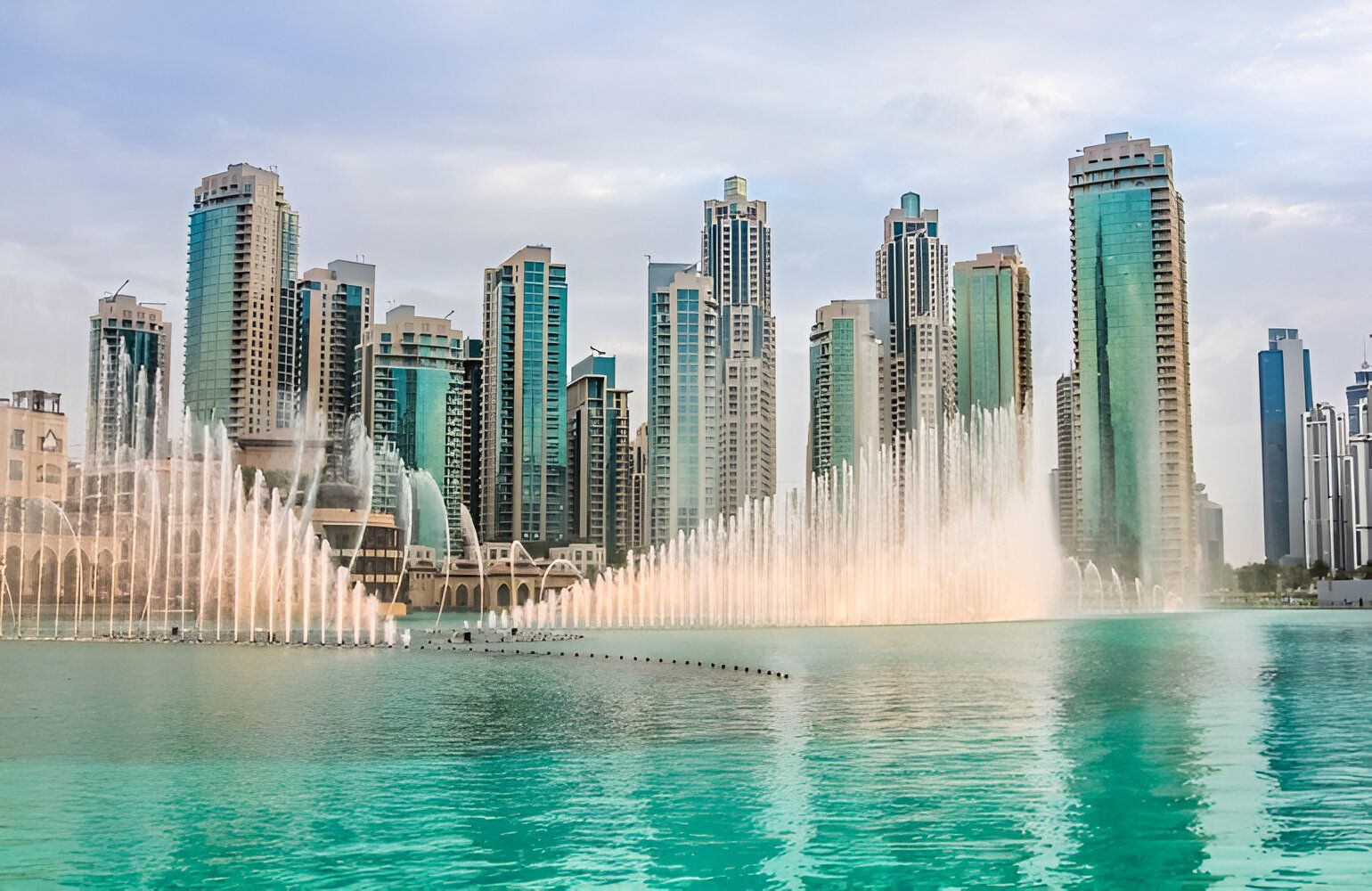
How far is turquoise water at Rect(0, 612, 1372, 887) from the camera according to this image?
18.0 m

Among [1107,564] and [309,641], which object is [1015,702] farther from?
[1107,564]

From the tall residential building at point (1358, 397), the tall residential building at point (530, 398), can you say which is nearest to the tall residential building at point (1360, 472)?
the tall residential building at point (1358, 397)

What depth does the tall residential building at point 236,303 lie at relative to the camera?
188625mm

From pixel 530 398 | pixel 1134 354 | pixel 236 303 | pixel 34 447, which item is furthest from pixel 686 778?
pixel 236 303

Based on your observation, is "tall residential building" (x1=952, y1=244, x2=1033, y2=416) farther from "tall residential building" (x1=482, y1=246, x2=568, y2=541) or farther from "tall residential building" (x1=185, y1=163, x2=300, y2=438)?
"tall residential building" (x1=185, y1=163, x2=300, y2=438)

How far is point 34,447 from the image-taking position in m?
102

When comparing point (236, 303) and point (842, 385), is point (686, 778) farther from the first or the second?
point (236, 303)

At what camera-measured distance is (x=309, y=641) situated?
6103cm

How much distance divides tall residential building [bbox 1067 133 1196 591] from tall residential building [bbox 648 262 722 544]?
47775 millimetres

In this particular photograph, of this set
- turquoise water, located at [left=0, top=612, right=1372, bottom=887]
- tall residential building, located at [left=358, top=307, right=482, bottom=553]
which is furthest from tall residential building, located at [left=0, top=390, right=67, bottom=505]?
tall residential building, located at [left=358, top=307, right=482, bottom=553]

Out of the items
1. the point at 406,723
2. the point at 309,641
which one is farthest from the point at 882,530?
the point at 406,723

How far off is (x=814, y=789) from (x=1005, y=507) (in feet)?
210

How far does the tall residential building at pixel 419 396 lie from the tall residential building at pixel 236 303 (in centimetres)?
1524

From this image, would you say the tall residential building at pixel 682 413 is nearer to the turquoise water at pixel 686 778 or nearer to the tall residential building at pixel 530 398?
the tall residential building at pixel 530 398
